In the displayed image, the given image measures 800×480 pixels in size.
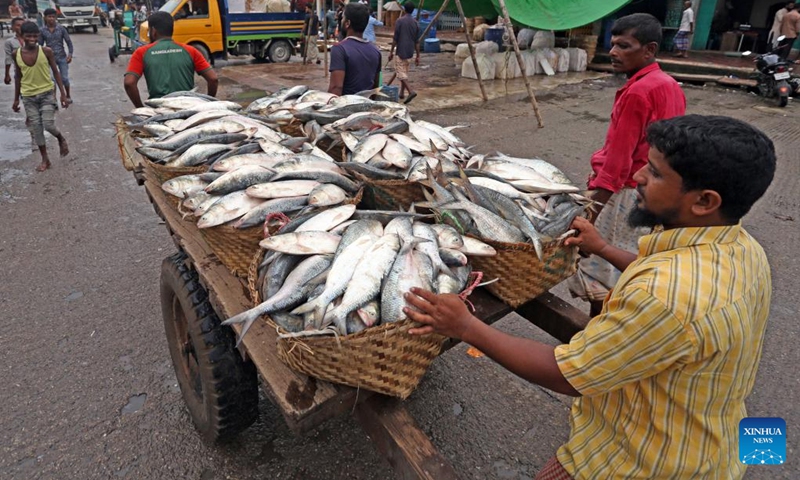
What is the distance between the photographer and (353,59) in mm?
4809

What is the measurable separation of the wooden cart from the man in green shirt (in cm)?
192

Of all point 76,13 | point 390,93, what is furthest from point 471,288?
point 76,13

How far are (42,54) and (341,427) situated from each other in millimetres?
7542

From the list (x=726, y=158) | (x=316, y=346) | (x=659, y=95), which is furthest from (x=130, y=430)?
(x=659, y=95)

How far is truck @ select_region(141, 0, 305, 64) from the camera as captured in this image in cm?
1413

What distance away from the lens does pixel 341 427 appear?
2.76 meters

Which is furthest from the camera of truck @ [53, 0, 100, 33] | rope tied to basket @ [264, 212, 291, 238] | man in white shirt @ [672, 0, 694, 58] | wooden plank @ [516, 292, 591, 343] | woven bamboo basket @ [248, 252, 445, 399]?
truck @ [53, 0, 100, 33]

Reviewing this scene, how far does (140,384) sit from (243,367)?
1215mm

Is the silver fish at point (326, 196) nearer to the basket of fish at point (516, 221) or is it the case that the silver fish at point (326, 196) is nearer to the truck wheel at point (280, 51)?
the basket of fish at point (516, 221)

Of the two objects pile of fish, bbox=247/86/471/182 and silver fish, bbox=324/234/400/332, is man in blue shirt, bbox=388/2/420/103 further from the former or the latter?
silver fish, bbox=324/234/400/332

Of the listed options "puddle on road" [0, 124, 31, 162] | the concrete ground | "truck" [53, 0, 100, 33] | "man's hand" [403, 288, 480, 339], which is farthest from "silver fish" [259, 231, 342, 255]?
"truck" [53, 0, 100, 33]

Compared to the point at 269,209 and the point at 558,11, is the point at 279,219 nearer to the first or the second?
the point at 269,209

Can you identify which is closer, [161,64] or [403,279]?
[403,279]

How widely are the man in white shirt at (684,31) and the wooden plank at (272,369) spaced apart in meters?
17.8
